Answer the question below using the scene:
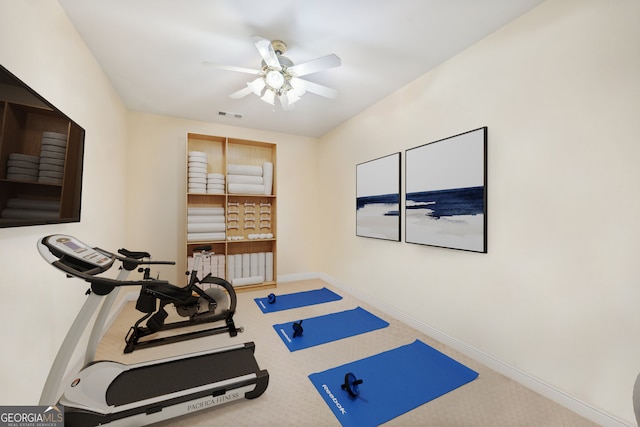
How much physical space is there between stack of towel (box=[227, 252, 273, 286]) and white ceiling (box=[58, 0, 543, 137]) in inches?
94.9

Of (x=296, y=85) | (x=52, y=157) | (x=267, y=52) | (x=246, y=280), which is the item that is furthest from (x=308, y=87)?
(x=246, y=280)

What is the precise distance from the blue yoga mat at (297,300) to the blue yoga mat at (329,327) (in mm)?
472

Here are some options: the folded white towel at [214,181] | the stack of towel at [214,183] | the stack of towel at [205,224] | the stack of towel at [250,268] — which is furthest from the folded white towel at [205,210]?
the stack of towel at [250,268]

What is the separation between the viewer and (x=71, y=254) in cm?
110

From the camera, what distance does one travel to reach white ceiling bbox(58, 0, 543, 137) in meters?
1.79

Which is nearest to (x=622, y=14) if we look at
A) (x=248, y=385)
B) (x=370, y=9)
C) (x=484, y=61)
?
(x=484, y=61)

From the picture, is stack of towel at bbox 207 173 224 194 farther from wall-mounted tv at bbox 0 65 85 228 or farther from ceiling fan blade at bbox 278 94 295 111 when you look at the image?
wall-mounted tv at bbox 0 65 85 228

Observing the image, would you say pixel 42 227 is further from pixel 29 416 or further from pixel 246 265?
pixel 246 265

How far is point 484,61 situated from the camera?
2111 millimetres

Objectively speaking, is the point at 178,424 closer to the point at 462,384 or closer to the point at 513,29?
the point at 462,384

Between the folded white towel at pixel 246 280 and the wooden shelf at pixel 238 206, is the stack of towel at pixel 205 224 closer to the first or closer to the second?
the wooden shelf at pixel 238 206

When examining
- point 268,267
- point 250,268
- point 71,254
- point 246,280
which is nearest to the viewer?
point 71,254

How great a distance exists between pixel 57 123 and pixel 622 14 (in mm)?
3334

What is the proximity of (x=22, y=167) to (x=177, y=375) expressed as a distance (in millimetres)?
1545
